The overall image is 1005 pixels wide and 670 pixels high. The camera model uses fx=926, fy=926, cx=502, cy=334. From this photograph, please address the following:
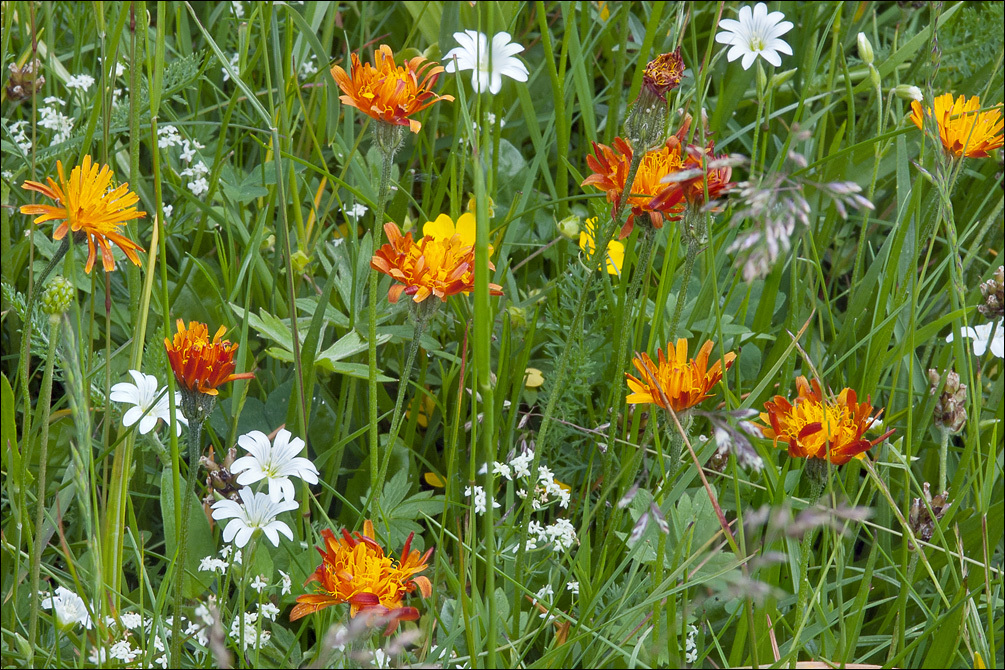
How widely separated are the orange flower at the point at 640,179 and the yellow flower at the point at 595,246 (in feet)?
0.62

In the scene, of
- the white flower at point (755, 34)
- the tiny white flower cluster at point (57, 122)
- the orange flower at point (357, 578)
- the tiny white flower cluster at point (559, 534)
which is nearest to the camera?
the orange flower at point (357, 578)

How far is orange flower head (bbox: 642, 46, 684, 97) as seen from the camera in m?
0.97

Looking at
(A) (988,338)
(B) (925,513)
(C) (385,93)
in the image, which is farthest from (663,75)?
(A) (988,338)

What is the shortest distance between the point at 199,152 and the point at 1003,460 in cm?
144

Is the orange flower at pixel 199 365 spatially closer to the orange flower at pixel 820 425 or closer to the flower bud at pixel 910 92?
the orange flower at pixel 820 425

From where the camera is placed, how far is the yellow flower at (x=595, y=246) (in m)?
1.36

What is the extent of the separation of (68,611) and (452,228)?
639mm

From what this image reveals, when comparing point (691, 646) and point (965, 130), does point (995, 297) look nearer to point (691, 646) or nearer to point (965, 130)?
point (965, 130)

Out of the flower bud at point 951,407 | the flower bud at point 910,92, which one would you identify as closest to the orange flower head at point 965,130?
the flower bud at point 910,92

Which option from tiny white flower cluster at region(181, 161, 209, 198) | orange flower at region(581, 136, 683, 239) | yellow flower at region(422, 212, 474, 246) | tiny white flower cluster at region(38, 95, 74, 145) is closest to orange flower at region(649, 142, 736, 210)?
orange flower at region(581, 136, 683, 239)

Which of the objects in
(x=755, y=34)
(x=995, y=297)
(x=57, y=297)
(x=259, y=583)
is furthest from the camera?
(x=755, y=34)

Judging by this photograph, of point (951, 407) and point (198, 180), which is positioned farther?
point (198, 180)

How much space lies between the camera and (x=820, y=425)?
911mm

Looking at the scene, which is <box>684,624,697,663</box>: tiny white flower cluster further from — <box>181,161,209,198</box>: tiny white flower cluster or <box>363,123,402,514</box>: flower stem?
<box>181,161,209,198</box>: tiny white flower cluster
